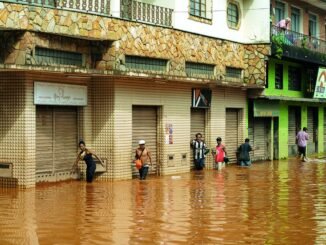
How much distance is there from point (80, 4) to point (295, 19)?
1712 cm

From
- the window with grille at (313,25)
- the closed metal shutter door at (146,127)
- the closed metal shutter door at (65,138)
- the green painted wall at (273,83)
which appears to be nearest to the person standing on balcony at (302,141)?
the green painted wall at (273,83)

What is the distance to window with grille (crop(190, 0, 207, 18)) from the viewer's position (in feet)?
76.5

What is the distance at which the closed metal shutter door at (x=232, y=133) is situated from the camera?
85.6 feet

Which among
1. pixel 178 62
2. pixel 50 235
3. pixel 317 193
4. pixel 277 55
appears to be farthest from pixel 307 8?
pixel 50 235

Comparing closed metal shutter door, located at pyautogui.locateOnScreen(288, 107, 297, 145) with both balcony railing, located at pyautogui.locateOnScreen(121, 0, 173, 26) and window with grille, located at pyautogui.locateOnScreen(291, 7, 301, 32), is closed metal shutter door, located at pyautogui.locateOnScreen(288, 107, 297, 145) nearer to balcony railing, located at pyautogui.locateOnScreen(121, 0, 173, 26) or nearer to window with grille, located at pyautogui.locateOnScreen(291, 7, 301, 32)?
window with grille, located at pyautogui.locateOnScreen(291, 7, 301, 32)

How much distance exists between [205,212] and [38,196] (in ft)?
15.0

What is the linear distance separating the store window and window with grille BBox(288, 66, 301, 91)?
20.2 ft

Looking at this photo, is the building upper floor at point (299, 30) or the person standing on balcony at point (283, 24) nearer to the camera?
the building upper floor at point (299, 30)

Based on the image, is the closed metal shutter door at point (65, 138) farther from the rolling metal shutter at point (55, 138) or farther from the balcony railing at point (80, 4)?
the balcony railing at point (80, 4)

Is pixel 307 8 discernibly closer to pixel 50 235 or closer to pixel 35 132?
pixel 35 132

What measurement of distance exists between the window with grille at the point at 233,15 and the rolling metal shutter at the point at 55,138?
961 cm

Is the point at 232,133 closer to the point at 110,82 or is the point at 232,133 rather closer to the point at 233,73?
the point at 233,73

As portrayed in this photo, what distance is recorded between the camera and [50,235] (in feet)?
34.2

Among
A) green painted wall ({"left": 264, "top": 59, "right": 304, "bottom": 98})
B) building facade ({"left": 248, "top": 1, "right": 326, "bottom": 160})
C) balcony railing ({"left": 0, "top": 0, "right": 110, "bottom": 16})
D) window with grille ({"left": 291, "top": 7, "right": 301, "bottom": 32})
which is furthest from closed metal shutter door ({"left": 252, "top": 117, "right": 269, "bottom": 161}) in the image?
balcony railing ({"left": 0, "top": 0, "right": 110, "bottom": 16})
